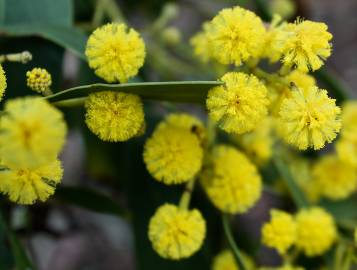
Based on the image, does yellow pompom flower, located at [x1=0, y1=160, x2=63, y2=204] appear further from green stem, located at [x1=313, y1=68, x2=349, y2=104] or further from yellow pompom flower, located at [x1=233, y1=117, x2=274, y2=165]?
green stem, located at [x1=313, y1=68, x2=349, y2=104]

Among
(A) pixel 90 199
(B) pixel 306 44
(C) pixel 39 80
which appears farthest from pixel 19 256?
(B) pixel 306 44

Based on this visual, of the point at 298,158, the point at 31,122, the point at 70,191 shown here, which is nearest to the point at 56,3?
the point at 70,191

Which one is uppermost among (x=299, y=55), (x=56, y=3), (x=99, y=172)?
(x=56, y=3)

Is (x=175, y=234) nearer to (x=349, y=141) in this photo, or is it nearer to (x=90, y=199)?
(x=90, y=199)

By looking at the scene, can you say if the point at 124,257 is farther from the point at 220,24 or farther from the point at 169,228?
the point at 220,24

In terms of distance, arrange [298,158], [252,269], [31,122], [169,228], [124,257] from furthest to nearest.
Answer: [124,257] → [298,158] → [252,269] → [169,228] → [31,122]

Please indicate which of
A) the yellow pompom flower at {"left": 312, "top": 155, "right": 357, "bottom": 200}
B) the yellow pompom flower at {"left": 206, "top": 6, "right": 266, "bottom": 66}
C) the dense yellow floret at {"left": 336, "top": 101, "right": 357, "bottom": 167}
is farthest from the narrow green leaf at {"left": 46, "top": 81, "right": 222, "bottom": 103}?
the yellow pompom flower at {"left": 312, "top": 155, "right": 357, "bottom": 200}
